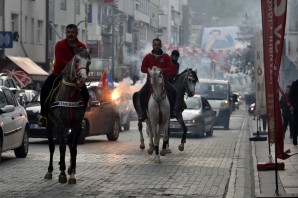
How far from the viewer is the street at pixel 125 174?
14.5 meters

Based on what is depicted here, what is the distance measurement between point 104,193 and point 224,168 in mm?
4958

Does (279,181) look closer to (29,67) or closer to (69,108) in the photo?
(69,108)

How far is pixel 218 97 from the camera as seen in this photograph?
4369 cm

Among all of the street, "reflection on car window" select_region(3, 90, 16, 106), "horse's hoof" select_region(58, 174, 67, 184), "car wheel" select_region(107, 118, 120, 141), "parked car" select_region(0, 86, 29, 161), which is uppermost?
"reflection on car window" select_region(3, 90, 16, 106)

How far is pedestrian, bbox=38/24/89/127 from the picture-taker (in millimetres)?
15930

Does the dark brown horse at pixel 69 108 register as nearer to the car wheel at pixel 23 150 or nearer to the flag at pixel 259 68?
the car wheel at pixel 23 150

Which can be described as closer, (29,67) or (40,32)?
(29,67)

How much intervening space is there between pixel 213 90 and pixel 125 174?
27.2 meters

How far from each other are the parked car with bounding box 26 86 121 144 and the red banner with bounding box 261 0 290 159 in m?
10.1

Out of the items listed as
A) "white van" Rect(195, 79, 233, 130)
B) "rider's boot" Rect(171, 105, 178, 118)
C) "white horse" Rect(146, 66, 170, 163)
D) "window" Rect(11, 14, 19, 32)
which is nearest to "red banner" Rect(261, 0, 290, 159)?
"white horse" Rect(146, 66, 170, 163)

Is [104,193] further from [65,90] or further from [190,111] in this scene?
[190,111]

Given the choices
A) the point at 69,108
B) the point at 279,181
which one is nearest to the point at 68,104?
the point at 69,108

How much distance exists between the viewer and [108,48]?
9338 cm

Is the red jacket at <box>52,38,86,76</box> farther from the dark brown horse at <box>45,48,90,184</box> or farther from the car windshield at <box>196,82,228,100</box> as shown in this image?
the car windshield at <box>196,82,228,100</box>
